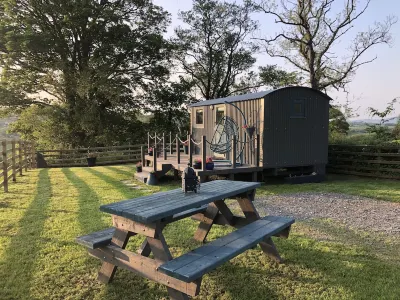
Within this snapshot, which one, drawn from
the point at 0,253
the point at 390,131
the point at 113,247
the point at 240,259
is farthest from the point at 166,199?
the point at 390,131

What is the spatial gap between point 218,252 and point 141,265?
0.66 m

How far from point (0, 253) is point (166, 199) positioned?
2430 millimetres

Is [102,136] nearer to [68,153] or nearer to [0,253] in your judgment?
[68,153]

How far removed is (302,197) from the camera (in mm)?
6895

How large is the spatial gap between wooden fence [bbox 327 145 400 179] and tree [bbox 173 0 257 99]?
13.3m

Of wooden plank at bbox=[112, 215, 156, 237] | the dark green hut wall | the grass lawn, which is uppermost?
the dark green hut wall

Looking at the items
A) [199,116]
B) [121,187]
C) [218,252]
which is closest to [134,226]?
[218,252]

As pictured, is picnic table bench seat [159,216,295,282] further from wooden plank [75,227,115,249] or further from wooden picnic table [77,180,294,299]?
wooden plank [75,227,115,249]

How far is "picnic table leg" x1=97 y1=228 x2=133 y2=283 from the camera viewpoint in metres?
2.79

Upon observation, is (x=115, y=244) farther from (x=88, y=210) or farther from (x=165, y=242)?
(x=88, y=210)

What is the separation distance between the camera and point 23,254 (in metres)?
3.70

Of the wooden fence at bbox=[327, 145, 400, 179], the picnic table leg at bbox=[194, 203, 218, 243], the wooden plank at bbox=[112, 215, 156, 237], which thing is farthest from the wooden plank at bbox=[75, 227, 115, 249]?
the wooden fence at bbox=[327, 145, 400, 179]

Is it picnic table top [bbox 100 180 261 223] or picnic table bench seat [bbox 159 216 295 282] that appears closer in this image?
picnic table bench seat [bbox 159 216 295 282]

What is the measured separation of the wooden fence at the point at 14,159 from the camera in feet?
25.3
